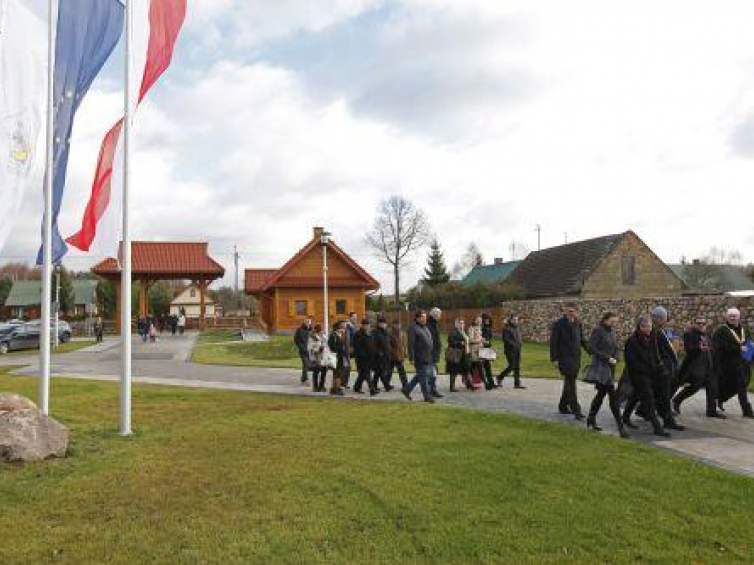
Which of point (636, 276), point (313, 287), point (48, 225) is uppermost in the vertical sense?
point (636, 276)

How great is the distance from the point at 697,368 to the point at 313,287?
34897 millimetres

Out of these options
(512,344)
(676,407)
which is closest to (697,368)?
(676,407)

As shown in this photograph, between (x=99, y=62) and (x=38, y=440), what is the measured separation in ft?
17.0

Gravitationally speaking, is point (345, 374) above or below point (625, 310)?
below

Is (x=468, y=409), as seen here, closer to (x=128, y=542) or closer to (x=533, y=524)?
(x=533, y=524)

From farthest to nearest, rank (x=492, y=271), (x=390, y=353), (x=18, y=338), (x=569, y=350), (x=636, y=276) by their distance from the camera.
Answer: (x=492, y=271) < (x=636, y=276) < (x=18, y=338) < (x=390, y=353) < (x=569, y=350)

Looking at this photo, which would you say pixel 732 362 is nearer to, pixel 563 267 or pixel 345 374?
pixel 345 374

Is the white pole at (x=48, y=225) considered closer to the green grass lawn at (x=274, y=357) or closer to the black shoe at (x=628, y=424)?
the black shoe at (x=628, y=424)

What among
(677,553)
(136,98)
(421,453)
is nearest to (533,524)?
(677,553)

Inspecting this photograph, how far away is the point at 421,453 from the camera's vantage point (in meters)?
8.36

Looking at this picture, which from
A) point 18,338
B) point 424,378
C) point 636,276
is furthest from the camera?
point 636,276

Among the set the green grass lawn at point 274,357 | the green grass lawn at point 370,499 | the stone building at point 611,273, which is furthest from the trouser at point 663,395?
the stone building at point 611,273

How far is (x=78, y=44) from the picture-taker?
972 centimetres

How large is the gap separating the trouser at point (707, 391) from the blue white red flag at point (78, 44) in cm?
967
